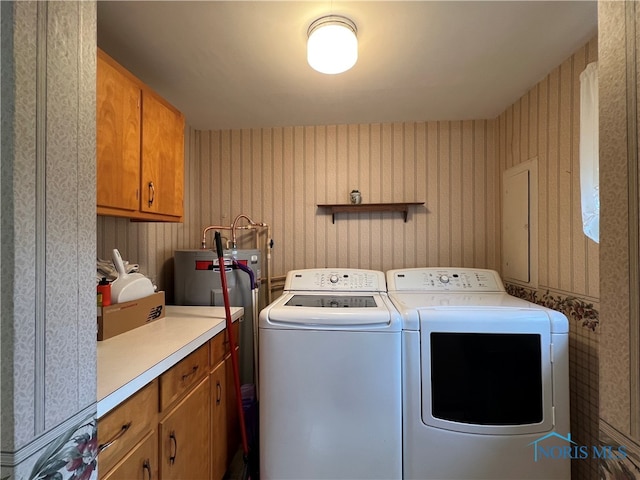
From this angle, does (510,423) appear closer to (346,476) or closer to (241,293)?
(346,476)

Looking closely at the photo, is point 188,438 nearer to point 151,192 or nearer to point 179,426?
point 179,426

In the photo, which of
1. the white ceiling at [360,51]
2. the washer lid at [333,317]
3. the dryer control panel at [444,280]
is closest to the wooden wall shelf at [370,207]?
the dryer control panel at [444,280]

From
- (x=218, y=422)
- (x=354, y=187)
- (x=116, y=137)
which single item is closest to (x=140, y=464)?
(x=218, y=422)

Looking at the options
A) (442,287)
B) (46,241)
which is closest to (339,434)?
(442,287)

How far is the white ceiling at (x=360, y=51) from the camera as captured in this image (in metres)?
1.12

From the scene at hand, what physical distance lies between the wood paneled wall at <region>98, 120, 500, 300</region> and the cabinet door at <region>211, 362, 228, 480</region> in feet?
3.15

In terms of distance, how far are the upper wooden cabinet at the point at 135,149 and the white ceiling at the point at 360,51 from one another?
22 cm

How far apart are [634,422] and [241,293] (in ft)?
5.61

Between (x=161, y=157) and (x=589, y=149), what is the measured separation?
2.01m

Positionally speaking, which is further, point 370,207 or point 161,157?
point 370,207

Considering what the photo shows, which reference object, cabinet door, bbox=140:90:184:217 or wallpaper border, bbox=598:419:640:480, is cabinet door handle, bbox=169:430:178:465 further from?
wallpaper border, bbox=598:419:640:480

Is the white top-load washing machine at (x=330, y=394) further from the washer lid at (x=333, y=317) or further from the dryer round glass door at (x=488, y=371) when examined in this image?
the dryer round glass door at (x=488, y=371)

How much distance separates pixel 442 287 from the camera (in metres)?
1.87

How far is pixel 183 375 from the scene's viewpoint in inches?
44.4
